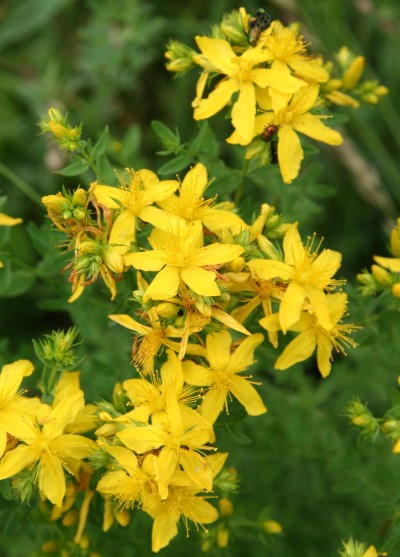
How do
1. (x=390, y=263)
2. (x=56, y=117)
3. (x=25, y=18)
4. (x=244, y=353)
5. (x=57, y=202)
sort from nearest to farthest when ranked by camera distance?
(x=57, y=202), (x=244, y=353), (x=56, y=117), (x=390, y=263), (x=25, y=18)

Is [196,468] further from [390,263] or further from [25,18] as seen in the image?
[25,18]

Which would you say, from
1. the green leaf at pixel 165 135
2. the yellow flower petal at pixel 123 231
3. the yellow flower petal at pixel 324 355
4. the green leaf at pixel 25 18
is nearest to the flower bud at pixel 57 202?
the yellow flower petal at pixel 123 231

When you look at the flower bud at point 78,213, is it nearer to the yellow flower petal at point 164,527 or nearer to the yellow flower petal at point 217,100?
the yellow flower petal at point 217,100

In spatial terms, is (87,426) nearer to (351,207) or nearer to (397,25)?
(351,207)

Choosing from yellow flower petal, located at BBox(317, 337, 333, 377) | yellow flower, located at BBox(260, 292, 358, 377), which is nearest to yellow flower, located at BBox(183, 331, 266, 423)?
yellow flower, located at BBox(260, 292, 358, 377)

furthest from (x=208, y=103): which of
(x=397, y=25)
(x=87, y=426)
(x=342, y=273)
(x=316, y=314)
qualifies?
(x=397, y=25)

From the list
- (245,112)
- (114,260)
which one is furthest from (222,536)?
(245,112)

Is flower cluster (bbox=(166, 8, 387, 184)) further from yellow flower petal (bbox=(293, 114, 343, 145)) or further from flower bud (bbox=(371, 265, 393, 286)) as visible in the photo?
flower bud (bbox=(371, 265, 393, 286))
